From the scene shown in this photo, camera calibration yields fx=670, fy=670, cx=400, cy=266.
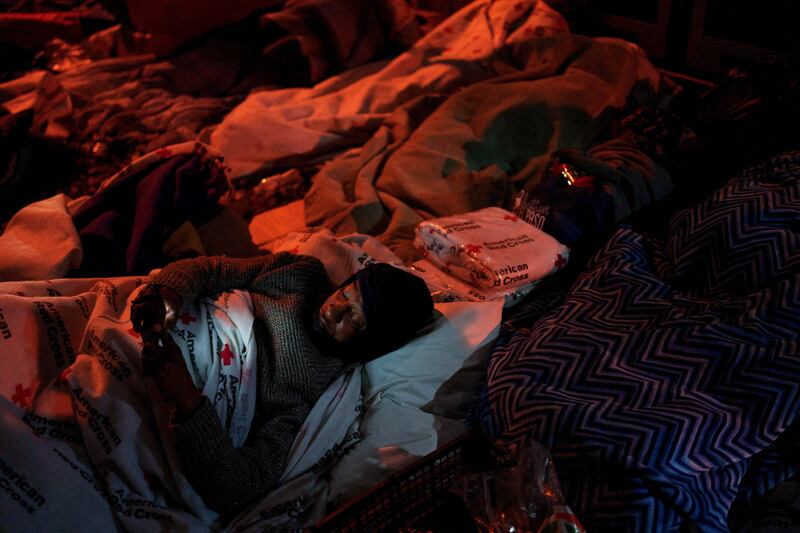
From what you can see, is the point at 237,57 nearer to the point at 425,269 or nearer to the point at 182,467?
the point at 425,269

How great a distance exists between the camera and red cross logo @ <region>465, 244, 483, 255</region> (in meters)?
1.53

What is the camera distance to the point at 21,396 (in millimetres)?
1125

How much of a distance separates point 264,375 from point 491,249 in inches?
23.3

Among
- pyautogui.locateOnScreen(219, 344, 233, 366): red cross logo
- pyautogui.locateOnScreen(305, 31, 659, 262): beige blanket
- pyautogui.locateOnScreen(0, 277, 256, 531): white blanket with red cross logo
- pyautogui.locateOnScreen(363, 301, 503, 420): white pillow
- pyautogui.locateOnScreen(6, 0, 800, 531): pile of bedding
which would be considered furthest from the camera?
pyautogui.locateOnScreen(305, 31, 659, 262): beige blanket

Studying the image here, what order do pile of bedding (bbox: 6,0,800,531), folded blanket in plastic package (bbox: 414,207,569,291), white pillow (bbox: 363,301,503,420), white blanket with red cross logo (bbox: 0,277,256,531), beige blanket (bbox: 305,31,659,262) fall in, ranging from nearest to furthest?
white blanket with red cross logo (bbox: 0,277,256,531), pile of bedding (bbox: 6,0,800,531), white pillow (bbox: 363,301,503,420), folded blanket in plastic package (bbox: 414,207,569,291), beige blanket (bbox: 305,31,659,262)

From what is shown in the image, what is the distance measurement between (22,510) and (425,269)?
37.9 inches

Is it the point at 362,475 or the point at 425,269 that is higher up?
the point at 425,269

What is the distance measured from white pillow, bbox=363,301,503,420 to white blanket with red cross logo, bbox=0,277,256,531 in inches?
10.8

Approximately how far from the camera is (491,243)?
156cm

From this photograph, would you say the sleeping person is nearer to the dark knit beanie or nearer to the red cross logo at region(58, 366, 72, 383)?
the dark knit beanie

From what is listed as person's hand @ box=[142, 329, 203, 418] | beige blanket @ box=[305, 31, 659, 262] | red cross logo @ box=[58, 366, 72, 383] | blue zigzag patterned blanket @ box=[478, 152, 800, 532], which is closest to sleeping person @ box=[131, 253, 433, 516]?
person's hand @ box=[142, 329, 203, 418]

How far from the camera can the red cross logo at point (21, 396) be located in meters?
1.12

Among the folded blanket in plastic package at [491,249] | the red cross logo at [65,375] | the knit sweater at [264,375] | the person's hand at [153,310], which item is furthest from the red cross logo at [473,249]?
the red cross logo at [65,375]

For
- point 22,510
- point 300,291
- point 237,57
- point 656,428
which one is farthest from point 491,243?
point 237,57
